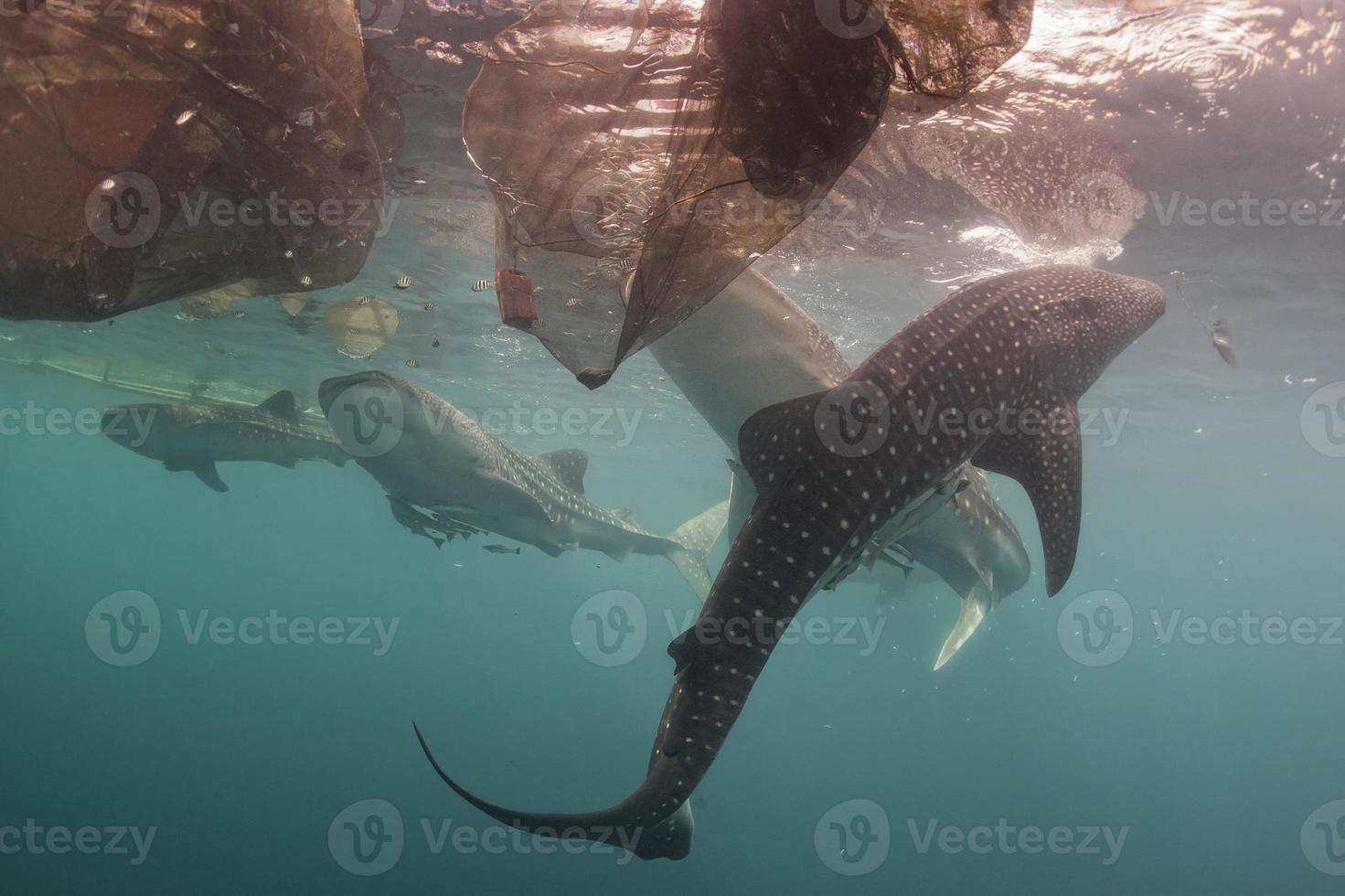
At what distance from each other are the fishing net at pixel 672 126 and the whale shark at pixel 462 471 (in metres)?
4.71

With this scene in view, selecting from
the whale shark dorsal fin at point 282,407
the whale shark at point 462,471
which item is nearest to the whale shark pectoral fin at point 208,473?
the whale shark dorsal fin at point 282,407

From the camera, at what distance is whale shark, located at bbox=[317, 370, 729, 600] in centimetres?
829

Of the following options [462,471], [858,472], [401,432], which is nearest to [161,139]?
[858,472]

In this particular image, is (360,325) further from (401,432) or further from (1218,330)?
(1218,330)

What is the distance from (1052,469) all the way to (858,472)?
62.9 inches

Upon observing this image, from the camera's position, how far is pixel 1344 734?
71938 mm

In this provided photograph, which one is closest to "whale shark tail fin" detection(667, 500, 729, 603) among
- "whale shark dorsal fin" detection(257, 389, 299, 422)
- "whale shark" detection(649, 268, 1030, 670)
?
"whale shark" detection(649, 268, 1030, 670)

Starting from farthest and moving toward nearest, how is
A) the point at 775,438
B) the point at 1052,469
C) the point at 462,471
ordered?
1. the point at 462,471
2. the point at 1052,469
3. the point at 775,438

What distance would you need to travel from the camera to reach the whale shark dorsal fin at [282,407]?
1244cm

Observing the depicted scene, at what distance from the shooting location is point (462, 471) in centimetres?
938

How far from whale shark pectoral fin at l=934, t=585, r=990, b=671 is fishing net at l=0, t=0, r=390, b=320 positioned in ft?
29.8

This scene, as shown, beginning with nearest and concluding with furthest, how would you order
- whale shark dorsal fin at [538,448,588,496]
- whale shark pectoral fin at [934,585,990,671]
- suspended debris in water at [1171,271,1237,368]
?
whale shark pectoral fin at [934,585,990,671] < whale shark dorsal fin at [538,448,588,496] < suspended debris in water at [1171,271,1237,368]

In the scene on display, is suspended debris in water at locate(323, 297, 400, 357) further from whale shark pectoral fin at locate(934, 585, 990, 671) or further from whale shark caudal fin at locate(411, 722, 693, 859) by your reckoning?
whale shark caudal fin at locate(411, 722, 693, 859)

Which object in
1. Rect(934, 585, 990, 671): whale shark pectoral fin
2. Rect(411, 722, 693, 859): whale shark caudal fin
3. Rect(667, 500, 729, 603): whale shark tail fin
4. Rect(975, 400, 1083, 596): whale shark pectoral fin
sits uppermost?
Rect(975, 400, 1083, 596): whale shark pectoral fin
